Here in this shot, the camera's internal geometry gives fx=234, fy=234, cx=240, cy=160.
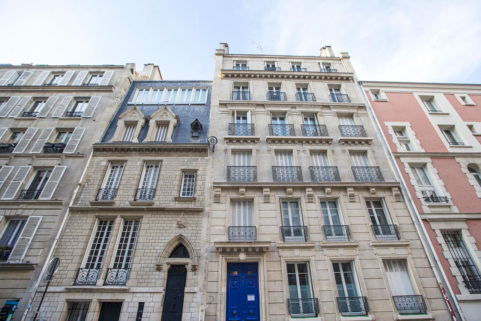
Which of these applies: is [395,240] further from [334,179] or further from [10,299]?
[10,299]

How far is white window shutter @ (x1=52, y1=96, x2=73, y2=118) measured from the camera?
13802mm

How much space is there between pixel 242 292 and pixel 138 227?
498cm

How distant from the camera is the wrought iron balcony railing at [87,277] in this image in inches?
339

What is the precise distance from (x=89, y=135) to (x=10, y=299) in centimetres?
773

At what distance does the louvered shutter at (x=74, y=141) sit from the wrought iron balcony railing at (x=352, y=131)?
46.4 ft

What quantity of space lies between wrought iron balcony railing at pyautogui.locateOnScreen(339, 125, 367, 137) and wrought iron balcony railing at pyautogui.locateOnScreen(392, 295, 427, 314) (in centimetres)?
760

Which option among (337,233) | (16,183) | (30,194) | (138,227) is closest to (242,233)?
(337,233)

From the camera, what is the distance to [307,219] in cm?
990

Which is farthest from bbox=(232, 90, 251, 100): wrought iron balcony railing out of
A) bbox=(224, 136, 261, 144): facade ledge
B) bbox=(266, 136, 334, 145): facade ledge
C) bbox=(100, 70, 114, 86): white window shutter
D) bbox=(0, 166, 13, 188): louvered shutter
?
bbox=(0, 166, 13, 188): louvered shutter

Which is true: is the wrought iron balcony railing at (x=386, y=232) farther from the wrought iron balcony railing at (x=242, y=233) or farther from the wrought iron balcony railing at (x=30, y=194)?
the wrought iron balcony railing at (x=30, y=194)

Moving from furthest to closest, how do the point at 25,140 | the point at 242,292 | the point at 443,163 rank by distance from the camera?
the point at 25,140 → the point at 443,163 → the point at 242,292

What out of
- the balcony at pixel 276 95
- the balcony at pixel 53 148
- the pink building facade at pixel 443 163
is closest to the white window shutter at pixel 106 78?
the balcony at pixel 53 148

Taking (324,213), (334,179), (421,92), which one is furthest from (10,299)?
(421,92)

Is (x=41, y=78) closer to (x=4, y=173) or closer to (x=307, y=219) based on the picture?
(x=4, y=173)
